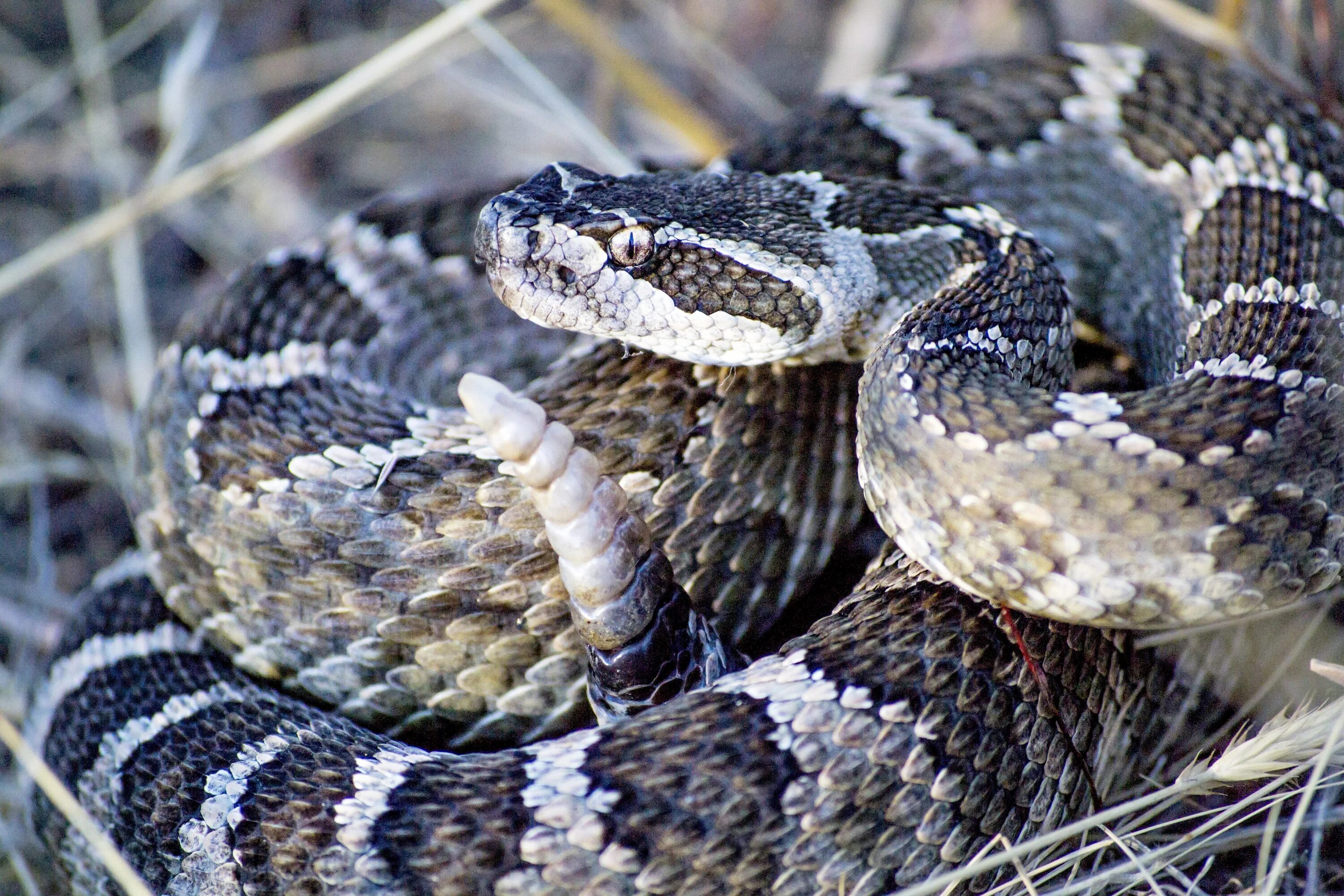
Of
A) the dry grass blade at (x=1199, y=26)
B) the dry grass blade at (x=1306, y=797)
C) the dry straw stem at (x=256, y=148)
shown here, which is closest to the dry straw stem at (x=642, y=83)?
the dry straw stem at (x=256, y=148)

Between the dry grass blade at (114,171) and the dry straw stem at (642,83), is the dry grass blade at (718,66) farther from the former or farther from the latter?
the dry grass blade at (114,171)

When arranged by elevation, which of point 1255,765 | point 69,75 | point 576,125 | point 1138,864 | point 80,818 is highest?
point 69,75

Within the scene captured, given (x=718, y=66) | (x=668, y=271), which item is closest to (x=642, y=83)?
(x=718, y=66)

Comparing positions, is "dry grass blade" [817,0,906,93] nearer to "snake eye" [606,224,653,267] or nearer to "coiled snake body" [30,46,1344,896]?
"coiled snake body" [30,46,1344,896]

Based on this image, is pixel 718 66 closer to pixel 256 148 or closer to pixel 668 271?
pixel 256 148

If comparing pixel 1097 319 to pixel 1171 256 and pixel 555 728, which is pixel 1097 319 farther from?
pixel 555 728
